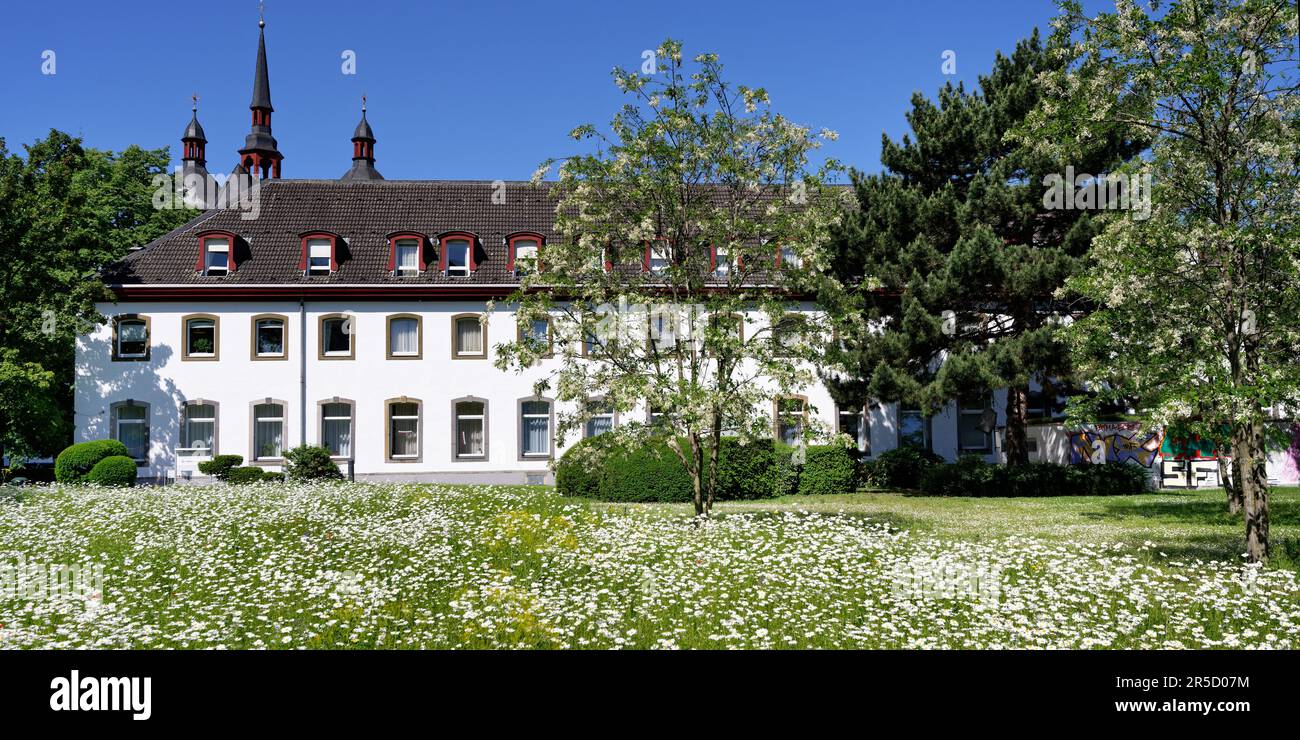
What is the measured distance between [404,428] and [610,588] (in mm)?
22224

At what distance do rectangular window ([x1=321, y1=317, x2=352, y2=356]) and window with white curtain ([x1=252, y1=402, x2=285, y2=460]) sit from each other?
243cm

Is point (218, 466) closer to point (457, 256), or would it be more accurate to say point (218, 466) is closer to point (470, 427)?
point (470, 427)

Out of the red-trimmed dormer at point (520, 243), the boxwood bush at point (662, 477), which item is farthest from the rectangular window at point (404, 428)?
the boxwood bush at point (662, 477)

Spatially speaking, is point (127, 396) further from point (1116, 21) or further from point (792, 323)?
point (1116, 21)

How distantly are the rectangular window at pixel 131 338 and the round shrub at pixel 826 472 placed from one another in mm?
22189

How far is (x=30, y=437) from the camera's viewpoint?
96.0 ft

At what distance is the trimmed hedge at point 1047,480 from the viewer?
2497cm

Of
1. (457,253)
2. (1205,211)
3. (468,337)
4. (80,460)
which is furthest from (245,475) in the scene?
(1205,211)

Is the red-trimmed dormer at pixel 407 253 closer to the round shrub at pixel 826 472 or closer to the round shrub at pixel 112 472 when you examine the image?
the round shrub at pixel 112 472

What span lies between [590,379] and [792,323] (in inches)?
138

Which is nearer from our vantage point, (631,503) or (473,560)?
(473,560)

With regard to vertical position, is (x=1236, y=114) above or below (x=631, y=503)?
above

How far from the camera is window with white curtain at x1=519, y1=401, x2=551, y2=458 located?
30.9 metres
